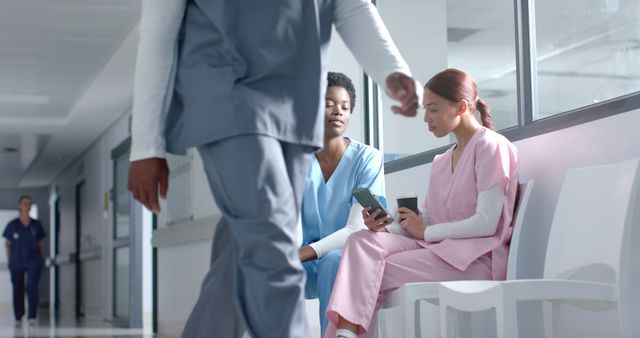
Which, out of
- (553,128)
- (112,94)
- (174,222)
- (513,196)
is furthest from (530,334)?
(112,94)

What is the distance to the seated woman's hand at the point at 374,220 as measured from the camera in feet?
10.1

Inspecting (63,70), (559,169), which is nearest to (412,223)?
(559,169)

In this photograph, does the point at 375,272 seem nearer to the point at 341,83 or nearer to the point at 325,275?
the point at 325,275

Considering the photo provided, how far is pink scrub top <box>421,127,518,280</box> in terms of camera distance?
3.02 m

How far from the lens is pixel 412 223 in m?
3.24

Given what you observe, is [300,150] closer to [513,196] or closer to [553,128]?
[513,196]

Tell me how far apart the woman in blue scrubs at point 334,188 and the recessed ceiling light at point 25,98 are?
691 centimetres

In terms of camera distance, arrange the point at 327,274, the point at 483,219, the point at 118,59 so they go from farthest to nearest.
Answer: the point at 118,59 < the point at 327,274 < the point at 483,219

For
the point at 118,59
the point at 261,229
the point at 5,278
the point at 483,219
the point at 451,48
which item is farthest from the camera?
the point at 5,278

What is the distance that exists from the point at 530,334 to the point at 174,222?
5419mm

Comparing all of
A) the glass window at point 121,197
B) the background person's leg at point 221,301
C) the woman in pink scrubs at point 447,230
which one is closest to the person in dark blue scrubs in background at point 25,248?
the glass window at point 121,197

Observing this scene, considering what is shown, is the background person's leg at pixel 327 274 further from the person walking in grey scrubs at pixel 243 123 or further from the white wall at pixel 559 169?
the person walking in grey scrubs at pixel 243 123

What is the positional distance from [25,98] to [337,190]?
7220 mm

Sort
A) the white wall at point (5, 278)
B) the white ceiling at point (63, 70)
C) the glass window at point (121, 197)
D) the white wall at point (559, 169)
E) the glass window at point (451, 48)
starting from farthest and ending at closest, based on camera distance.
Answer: the white wall at point (5, 278) → the glass window at point (121, 197) → the white ceiling at point (63, 70) → the glass window at point (451, 48) → the white wall at point (559, 169)
